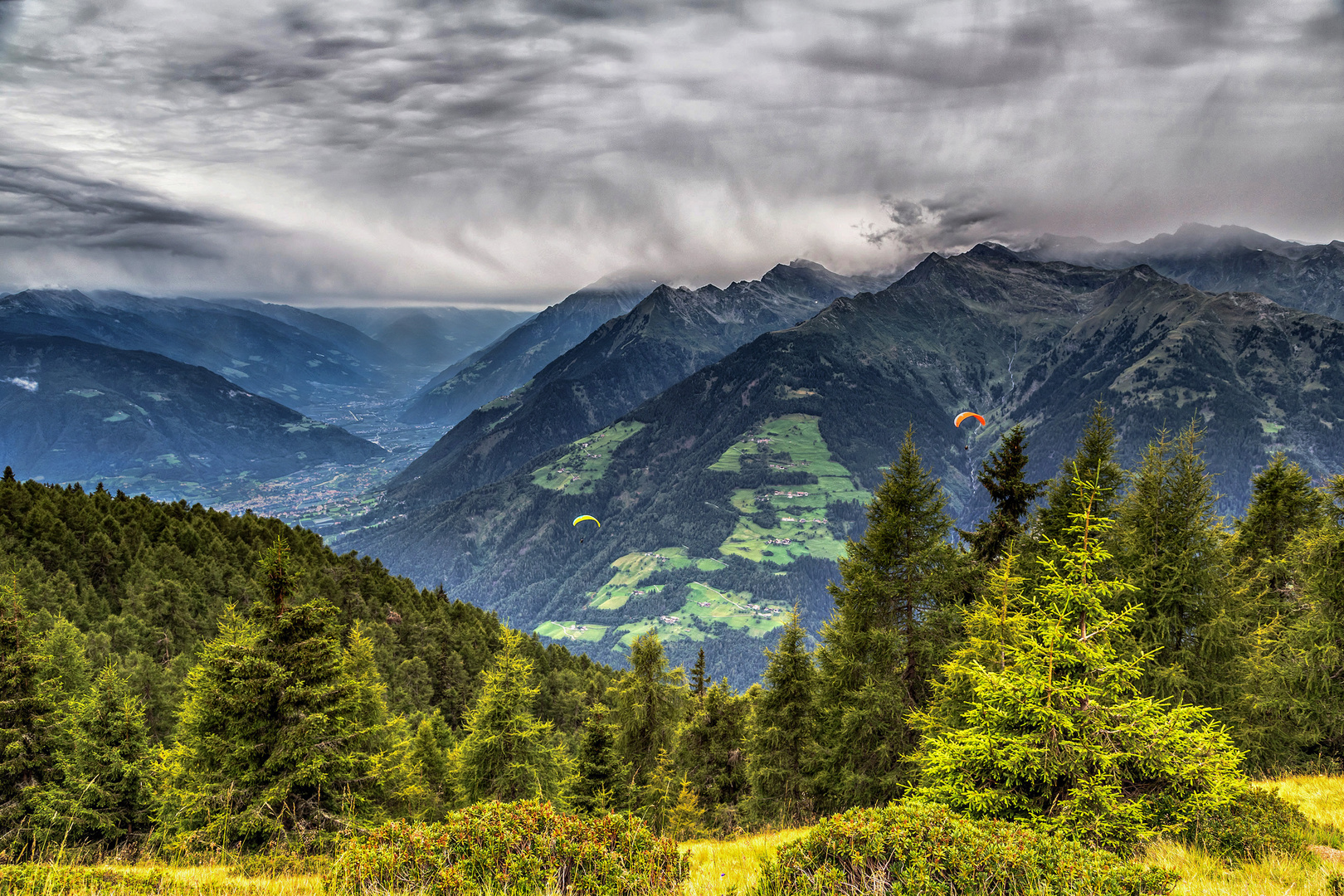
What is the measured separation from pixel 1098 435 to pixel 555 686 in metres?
68.3

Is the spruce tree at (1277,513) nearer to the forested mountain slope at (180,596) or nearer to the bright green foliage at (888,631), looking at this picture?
the bright green foliage at (888,631)

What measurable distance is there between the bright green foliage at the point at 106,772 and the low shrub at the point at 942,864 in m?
23.5

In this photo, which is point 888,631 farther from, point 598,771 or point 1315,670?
point 598,771

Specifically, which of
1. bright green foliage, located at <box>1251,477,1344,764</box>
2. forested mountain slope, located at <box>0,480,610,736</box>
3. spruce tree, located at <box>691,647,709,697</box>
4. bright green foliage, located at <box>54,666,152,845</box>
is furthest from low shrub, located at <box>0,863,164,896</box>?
spruce tree, located at <box>691,647,709,697</box>

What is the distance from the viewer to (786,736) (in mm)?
27016

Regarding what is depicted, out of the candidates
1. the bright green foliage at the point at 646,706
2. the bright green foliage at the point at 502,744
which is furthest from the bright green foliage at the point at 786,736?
the bright green foliage at the point at 502,744

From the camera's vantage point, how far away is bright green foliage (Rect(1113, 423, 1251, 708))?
2006 cm

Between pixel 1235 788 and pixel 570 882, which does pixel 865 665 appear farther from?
pixel 570 882

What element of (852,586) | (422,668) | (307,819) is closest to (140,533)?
(422,668)

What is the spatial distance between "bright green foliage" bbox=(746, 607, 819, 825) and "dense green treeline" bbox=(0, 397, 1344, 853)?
131 mm

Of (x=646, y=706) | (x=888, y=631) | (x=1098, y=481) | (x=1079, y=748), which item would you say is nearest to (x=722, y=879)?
(x=1079, y=748)

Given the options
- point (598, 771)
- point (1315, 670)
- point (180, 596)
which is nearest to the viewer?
point (1315, 670)

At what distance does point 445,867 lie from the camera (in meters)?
8.16

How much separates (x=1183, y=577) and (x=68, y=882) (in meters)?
27.6
